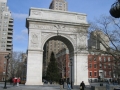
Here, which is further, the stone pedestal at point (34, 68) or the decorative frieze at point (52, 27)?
the decorative frieze at point (52, 27)

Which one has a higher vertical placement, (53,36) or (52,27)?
(52,27)

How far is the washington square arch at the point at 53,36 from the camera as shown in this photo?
29328 mm

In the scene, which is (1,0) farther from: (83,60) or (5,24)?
(83,60)

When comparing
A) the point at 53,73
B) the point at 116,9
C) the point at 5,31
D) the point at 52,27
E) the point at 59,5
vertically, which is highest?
the point at 59,5

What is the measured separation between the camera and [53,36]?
31.4m

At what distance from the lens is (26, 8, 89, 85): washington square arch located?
29.3m

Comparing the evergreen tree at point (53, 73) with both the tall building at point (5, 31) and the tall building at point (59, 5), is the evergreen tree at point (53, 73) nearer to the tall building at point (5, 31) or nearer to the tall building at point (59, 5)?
the tall building at point (5, 31)

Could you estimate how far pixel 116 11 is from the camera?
15.2 feet

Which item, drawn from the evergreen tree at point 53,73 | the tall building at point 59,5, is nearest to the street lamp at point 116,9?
the evergreen tree at point 53,73

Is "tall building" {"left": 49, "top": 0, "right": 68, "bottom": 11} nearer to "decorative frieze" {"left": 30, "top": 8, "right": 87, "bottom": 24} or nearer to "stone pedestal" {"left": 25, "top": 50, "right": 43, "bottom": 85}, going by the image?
"decorative frieze" {"left": 30, "top": 8, "right": 87, "bottom": 24}

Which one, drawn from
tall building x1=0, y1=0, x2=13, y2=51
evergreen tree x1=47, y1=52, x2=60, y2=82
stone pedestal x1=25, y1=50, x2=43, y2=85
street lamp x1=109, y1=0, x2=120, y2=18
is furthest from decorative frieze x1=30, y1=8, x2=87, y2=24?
tall building x1=0, y1=0, x2=13, y2=51

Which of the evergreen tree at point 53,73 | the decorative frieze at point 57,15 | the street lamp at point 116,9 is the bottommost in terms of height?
the evergreen tree at point 53,73

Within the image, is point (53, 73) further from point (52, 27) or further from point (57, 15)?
point (57, 15)

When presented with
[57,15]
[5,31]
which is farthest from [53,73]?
[5,31]
